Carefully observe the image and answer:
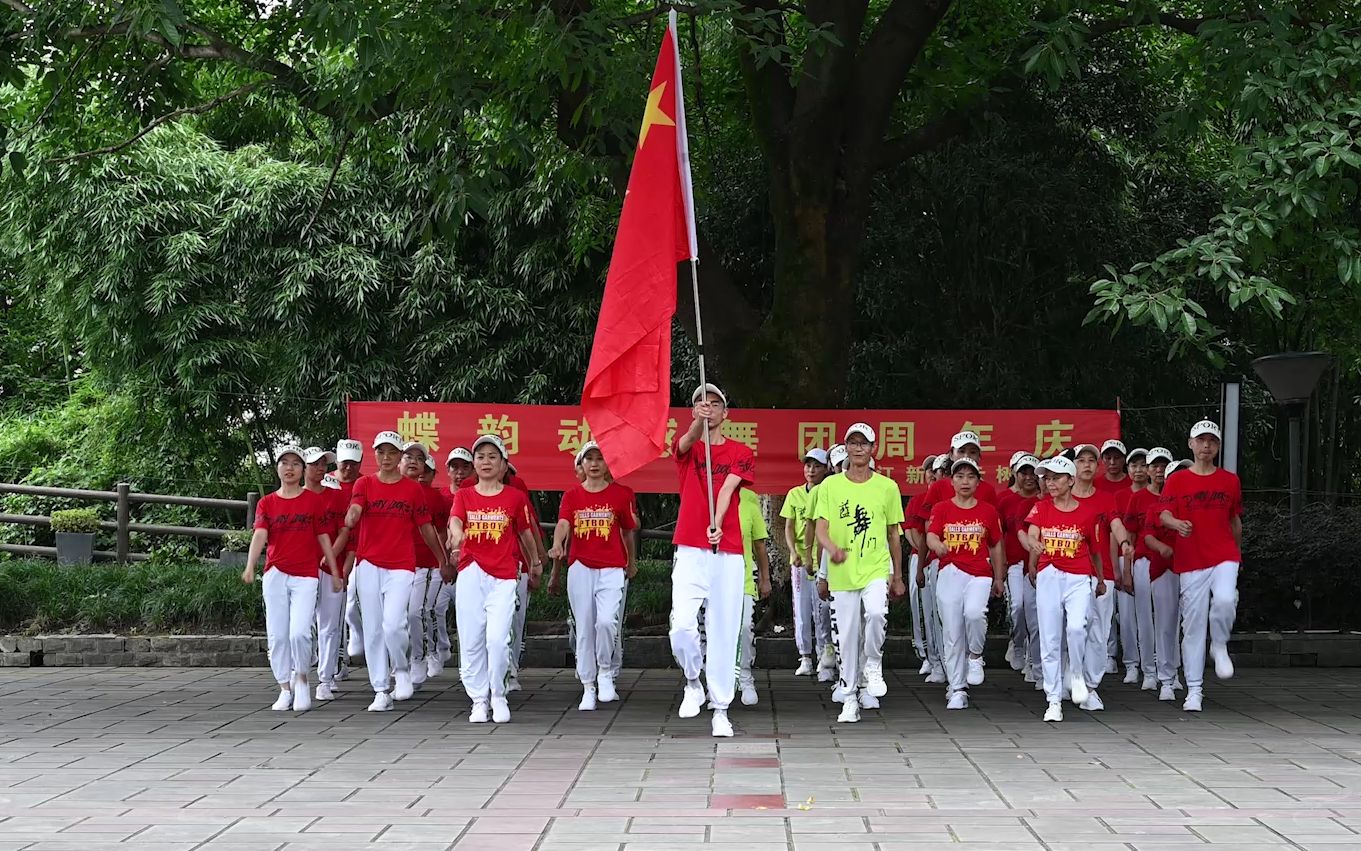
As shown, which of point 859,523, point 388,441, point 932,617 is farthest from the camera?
point 932,617

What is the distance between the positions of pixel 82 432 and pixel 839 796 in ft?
73.0

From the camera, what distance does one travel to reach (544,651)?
14773 millimetres

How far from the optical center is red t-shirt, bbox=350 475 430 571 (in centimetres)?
1142

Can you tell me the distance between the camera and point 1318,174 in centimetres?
952

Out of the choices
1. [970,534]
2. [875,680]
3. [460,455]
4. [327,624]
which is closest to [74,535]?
[327,624]

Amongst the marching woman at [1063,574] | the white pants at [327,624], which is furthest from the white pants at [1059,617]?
the white pants at [327,624]

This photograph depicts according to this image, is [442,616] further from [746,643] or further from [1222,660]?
[1222,660]

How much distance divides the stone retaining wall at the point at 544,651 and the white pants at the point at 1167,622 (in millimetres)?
2516

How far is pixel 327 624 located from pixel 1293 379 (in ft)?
29.4

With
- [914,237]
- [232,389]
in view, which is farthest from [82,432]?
[914,237]

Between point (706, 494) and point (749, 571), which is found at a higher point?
point (706, 494)

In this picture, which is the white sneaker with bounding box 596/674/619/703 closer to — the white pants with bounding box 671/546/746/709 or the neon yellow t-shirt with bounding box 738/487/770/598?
the neon yellow t-shirt with bounding box 738/487/770/598

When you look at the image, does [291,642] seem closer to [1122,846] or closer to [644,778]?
[644,778]

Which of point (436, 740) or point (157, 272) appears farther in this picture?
point (157, 272)
